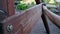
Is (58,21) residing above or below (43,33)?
above

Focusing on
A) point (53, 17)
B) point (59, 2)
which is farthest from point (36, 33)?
point (59, 2)

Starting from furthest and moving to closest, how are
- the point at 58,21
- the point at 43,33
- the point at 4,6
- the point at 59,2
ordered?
the point at 59,2 → the point at 43,33 → the point at 58,21 → the point at 4,6

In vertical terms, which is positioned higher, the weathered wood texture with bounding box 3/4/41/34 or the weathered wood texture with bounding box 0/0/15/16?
the weathered wood texture with bounding box 0/0/15/16

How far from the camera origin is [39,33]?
386 cm

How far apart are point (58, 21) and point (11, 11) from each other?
0.75 metres

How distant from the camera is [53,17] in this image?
1.46 m

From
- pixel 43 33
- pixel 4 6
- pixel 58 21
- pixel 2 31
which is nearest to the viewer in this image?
pixel 2 31

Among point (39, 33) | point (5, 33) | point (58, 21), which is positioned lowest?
point (39, 33)

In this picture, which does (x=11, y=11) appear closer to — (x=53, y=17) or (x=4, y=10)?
(x=4, y=10)

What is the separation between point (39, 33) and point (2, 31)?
11.1 feet

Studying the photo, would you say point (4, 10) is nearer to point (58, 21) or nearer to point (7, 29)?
point (7, 29)

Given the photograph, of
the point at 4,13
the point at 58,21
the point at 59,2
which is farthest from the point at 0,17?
the point at 59,2

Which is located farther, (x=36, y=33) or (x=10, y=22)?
(x=36, y=33)

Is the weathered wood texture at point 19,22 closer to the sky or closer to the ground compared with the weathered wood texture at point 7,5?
closer to the ground
